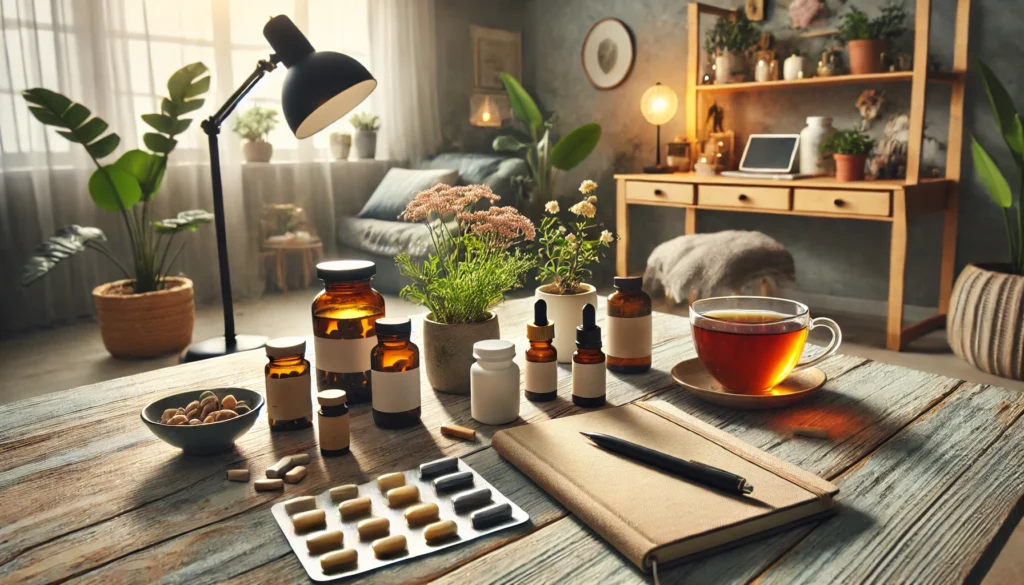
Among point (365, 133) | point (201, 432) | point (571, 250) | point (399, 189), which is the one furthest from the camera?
point (365, 133)

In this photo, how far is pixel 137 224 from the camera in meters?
3.32

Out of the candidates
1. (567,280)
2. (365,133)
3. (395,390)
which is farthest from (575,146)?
(395,390)

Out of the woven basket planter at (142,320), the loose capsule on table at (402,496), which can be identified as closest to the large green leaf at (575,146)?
the woven basket planter at (142,320)

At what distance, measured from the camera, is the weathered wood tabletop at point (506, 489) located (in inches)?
25.5

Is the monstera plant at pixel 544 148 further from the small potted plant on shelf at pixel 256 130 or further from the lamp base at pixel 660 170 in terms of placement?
the small potted plant on shelf at pixel 256 130

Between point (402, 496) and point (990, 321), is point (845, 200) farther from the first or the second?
point (402, 496)

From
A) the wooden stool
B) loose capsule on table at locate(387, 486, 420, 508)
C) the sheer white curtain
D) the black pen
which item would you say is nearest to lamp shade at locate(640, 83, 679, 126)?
the sheer white curtain

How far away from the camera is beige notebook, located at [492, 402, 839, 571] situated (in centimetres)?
67

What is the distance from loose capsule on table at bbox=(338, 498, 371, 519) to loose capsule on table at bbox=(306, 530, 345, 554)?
0.15ft

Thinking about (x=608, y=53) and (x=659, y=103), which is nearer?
(x=659, y=103)

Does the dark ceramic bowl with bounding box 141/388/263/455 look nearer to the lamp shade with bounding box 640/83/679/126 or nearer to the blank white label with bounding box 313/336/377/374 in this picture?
the blank white label with bounding box 313/336/377/374

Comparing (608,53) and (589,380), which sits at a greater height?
(608,53)

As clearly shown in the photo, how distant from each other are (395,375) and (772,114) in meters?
3.81

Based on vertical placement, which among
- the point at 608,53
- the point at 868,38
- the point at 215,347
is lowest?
the point at 215,347
